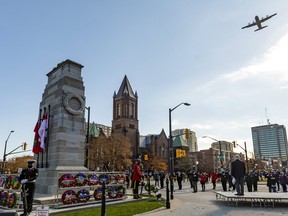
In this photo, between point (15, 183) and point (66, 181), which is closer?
point (66, 181)

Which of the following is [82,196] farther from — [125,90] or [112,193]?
[125,90]

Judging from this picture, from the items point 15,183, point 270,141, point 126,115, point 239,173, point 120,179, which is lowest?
point 120,179

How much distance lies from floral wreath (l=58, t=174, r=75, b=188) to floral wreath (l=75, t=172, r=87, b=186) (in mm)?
240

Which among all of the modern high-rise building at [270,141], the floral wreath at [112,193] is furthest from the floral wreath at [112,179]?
the modern high-rise building at [270,141]

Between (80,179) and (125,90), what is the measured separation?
80327 millimetres

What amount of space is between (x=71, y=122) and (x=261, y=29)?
17834mm

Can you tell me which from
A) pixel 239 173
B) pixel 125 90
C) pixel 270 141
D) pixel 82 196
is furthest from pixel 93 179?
pixel 270 141

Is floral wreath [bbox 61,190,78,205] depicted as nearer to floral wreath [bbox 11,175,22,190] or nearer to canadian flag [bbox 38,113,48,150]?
floral wreath [bbox 11,175,22,190]

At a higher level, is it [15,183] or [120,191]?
[15,183]

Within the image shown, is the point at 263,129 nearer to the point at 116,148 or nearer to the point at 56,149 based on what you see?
the point at 116,148

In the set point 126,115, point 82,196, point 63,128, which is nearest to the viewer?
point 82,196

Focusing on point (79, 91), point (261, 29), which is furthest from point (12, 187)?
point (261, 29)

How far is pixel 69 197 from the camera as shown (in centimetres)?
1109

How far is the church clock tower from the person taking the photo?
87062 mm
